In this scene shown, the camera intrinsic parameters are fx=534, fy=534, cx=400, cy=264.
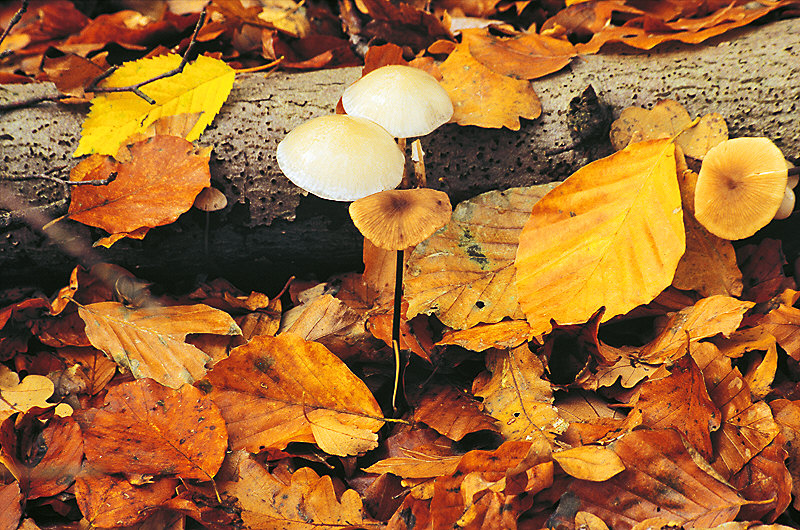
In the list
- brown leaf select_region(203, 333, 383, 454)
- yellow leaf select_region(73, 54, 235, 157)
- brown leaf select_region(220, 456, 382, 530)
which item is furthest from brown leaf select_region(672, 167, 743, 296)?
yellow leaf select_region(73, 54, 235, 157)

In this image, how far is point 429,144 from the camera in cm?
200

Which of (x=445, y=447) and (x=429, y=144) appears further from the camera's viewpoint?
(x=429, y=144)

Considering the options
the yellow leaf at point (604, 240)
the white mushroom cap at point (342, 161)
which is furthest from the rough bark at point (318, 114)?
the white mushroom cap at point (342, 161)

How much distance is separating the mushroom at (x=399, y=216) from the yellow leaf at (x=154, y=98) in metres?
1.02

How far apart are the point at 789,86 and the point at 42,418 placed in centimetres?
282

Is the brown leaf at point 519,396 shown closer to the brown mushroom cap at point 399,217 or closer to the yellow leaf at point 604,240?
the yellow leaf at point 604,240

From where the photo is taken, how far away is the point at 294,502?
1474 mm

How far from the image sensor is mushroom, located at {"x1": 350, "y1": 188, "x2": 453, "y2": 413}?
1.32 metres

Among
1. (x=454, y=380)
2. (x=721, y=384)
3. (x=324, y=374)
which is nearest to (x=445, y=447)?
(x=454, y=380)

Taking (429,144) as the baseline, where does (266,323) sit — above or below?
below

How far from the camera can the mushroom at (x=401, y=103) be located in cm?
164

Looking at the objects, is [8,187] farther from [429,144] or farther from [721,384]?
[721,384]

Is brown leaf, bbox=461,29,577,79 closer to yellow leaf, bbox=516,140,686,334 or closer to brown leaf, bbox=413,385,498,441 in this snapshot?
yellow leaf, bbox=516,140,686,334

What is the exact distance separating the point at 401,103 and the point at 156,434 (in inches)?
49.1
